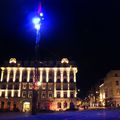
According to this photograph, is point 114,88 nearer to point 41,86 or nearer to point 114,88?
point 114,88

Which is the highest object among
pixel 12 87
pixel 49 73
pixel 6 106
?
pixel 49 73

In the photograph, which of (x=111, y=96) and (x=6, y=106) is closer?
(x=6, y=106)

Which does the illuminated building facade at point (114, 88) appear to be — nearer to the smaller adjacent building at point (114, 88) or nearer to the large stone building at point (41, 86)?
the smaller adjacent building at point (114, 88)

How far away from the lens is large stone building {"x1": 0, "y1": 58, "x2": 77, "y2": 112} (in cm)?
8225

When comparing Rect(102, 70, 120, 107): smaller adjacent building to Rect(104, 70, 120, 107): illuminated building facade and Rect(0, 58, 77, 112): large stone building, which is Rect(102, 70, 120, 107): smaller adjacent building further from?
Rect(0, 58, 77, 112): large stone building

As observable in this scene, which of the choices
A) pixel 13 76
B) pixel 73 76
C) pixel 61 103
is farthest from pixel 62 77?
pixel 13 76

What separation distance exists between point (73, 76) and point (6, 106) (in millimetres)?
26355

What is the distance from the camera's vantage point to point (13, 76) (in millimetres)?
85375

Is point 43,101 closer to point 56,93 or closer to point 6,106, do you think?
point 56,93

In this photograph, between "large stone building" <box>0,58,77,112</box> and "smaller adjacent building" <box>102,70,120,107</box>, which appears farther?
"smaller adjacent building" <box>102,70,120,107</box>

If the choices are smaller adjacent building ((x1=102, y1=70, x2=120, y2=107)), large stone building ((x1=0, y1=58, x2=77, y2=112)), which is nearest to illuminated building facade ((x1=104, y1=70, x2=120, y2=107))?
smaller adjacent building ((x1=102, y1=70, x2=120, y2=107))

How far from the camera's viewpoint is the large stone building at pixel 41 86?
8225cm

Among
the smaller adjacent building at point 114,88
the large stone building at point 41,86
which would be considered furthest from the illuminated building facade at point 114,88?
the large stone building at point 41,86

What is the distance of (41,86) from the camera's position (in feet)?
278
